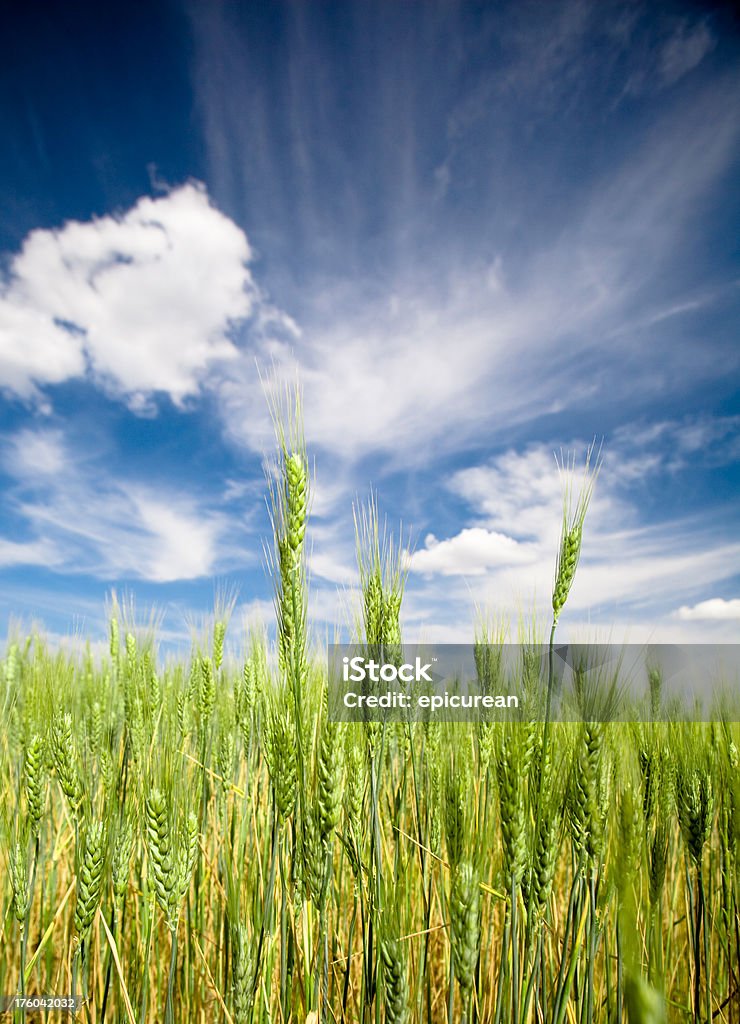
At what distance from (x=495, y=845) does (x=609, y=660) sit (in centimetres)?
142

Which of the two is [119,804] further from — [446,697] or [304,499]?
[304,499]

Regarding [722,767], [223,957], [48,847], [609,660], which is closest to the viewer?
[609,660]

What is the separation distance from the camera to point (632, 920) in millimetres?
634

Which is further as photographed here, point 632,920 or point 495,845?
point 495,845

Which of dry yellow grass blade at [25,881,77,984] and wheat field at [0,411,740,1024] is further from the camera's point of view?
dry yellow grass blade at [25,881,77,984]

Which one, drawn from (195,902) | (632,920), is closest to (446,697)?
(195,902)

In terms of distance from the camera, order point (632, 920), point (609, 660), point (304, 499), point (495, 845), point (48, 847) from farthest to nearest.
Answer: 1. point (48, 847)
2. point (495, 845)
3. point (609, 660)
4. point (304, 499)
5. point (632, 920)

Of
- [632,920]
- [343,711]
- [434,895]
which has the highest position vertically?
[343,711]

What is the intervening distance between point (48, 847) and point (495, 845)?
88.0 inches

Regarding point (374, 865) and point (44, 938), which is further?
point (44, 938)

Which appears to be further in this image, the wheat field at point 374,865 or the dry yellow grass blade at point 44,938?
the dry yellow grass blade at point 44,938

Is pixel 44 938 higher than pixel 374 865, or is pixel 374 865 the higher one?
pixel 374 865

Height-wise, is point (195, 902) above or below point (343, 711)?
Result: below

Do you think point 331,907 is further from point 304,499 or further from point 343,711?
point 304,499
